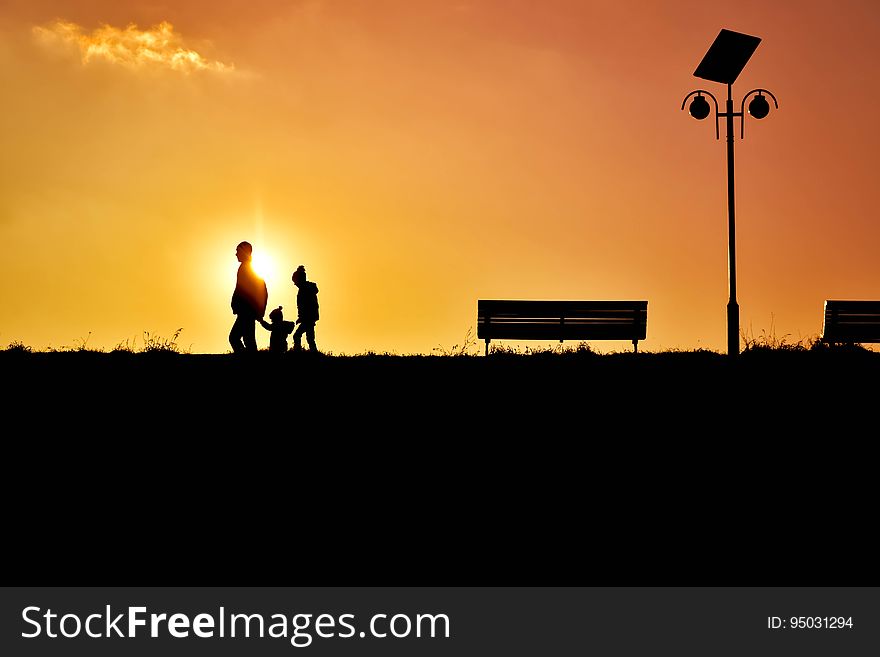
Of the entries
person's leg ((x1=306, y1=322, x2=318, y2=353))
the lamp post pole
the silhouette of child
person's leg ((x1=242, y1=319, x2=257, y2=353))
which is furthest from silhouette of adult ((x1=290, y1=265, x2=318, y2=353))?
the lamp post pole

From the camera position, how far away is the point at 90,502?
805 centimetres

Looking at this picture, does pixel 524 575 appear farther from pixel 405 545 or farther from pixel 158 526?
pixel 158 526

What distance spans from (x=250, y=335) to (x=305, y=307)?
3275 millimetres

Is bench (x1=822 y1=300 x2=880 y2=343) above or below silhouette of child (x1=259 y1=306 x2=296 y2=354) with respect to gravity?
above

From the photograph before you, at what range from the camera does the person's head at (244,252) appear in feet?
46.2

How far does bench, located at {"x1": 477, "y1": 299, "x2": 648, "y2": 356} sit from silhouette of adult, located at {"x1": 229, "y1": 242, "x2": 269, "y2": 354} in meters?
6.01

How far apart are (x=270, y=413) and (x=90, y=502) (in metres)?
2.70

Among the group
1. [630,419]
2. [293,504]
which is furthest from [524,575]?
[630,419]

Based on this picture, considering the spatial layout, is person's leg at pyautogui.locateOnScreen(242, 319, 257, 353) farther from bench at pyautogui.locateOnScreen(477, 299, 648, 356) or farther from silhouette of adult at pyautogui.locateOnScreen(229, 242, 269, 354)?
bench at pyautogui.locateOnScreen(477, 299, 648, 356)

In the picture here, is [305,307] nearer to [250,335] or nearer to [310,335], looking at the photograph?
[310,335]

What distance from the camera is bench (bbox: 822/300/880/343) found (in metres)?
20.1

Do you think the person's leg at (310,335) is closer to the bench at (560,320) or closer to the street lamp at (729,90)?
the bench at (560,320)

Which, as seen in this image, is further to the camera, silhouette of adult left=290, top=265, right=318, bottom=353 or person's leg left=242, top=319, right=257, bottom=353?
silhouette of adult left=290, top=265, right=318, bottom=353

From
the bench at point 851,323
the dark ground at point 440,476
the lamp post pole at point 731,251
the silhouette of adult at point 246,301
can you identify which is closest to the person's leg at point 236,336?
the silhouette of adult at point 246,301
